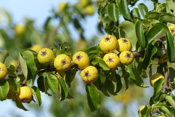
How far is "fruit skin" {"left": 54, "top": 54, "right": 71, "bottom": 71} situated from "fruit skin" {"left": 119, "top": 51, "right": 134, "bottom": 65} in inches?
12.9

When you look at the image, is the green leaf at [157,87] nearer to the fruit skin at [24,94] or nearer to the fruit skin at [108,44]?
the fruit skin at [108,44]

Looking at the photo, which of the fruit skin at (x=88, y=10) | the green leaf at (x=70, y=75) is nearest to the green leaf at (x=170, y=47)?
the green leaf at (x=70, y=75)

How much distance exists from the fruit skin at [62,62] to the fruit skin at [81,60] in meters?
0.04

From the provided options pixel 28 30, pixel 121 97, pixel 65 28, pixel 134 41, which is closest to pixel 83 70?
pixel 134 41

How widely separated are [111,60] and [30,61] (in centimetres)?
49

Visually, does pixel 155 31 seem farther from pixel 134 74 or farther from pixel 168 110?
pixel 168 110

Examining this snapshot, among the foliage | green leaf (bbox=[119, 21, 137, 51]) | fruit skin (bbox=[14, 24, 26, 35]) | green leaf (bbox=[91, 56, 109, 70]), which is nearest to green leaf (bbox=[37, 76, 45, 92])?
the foliage

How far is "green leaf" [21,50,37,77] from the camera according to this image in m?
1.92

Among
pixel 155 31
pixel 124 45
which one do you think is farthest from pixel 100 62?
pixel 155 31

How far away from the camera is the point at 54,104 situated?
232 inches

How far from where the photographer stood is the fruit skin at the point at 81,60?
75.6 inches

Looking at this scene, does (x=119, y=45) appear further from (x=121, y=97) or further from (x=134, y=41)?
(x=121, y=97)

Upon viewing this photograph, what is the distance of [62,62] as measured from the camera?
1866 millimetres

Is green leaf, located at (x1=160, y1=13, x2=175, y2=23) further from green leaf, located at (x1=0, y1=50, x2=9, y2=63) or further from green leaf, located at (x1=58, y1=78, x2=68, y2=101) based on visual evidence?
green leaf, located at (x1=0, y1=50, x2=9, y2=63)
